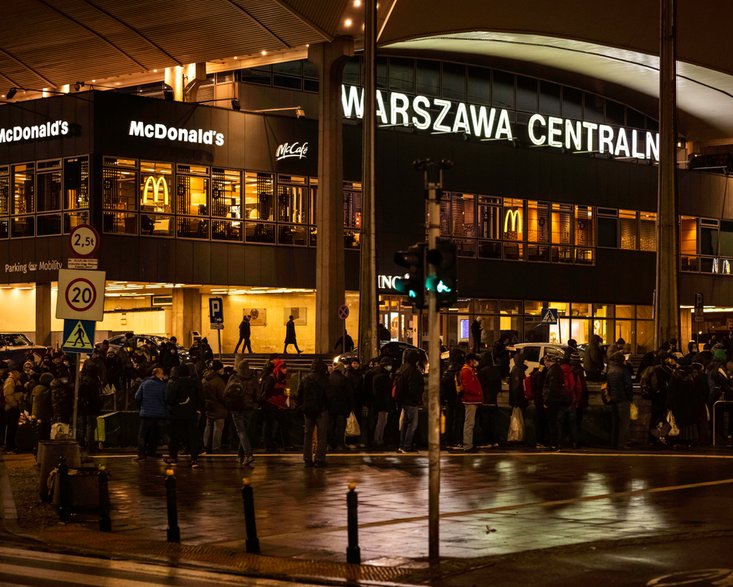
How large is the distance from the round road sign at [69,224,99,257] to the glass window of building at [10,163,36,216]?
3076 cm

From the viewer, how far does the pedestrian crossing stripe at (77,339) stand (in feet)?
58.5

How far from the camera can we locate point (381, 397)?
1019 inches

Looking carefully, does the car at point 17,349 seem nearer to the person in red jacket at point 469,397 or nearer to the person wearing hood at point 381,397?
the person wearing hood at point 381,397

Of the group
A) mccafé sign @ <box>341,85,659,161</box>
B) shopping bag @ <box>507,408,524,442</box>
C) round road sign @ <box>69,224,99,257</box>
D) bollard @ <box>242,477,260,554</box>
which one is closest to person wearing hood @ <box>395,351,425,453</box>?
shopping bag @ <box>507,408,524,442</box>

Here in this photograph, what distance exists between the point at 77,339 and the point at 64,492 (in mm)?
2367

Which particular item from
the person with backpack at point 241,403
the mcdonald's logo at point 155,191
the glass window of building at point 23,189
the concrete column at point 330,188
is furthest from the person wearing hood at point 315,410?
the glass window of building at point 23,189

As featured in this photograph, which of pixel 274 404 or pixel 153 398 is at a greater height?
pixel 153 398

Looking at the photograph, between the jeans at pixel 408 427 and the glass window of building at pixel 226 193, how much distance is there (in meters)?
24.7

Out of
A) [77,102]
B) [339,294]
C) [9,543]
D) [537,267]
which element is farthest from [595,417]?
[537,267]

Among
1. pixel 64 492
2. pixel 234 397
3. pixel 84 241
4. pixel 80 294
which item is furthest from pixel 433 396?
pixel 234 397

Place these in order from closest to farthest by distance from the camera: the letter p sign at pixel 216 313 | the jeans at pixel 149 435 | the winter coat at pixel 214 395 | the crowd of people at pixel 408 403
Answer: the winter coat at pixel 214 395
the jeans at pixel 149 435
the crowd of people at pixel 408 403
the letter p sign at pixel 216 313

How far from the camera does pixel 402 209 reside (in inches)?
2112

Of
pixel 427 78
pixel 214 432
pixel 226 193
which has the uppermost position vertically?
pixel 427 78

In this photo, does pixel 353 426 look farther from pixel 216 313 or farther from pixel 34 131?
pixel 34 131
